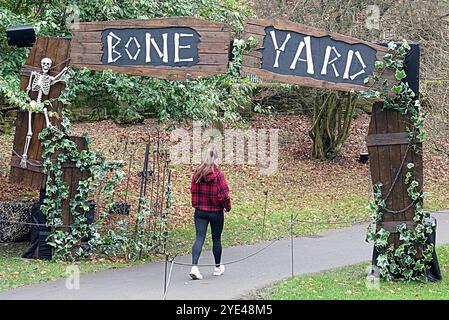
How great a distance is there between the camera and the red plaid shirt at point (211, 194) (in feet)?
30.7

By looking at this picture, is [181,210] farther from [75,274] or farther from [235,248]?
[75,274]

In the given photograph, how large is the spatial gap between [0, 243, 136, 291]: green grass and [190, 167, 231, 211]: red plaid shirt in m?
1.93

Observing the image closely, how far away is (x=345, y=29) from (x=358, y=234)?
729cm

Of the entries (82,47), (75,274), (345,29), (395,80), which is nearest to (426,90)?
(395,80)

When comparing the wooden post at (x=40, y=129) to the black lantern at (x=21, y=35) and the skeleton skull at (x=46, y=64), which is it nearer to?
the skeleton skull at (x=46, y=64)

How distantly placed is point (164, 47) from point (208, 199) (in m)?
2.23

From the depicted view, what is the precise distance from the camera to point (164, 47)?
9812 mm

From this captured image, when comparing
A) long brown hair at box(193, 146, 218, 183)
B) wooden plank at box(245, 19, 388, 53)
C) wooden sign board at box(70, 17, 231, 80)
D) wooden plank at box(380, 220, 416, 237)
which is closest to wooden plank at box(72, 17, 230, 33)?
wooden sign board at box(70, 17, 231, 80)

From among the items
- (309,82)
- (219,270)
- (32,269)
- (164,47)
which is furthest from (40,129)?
(309,82)

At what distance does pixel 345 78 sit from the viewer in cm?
938

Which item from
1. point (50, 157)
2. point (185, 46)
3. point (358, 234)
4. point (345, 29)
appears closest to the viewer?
point (185, 46)

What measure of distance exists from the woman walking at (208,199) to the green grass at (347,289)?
115 centimetres

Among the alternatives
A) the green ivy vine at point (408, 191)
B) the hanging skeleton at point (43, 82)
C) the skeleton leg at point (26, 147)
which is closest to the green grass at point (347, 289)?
the green ivy vine at point (408, 191)

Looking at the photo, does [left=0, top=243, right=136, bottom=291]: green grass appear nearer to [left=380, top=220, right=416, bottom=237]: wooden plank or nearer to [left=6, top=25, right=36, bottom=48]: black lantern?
[left=6, top=25, right=36, bottom=48]: black lantern
